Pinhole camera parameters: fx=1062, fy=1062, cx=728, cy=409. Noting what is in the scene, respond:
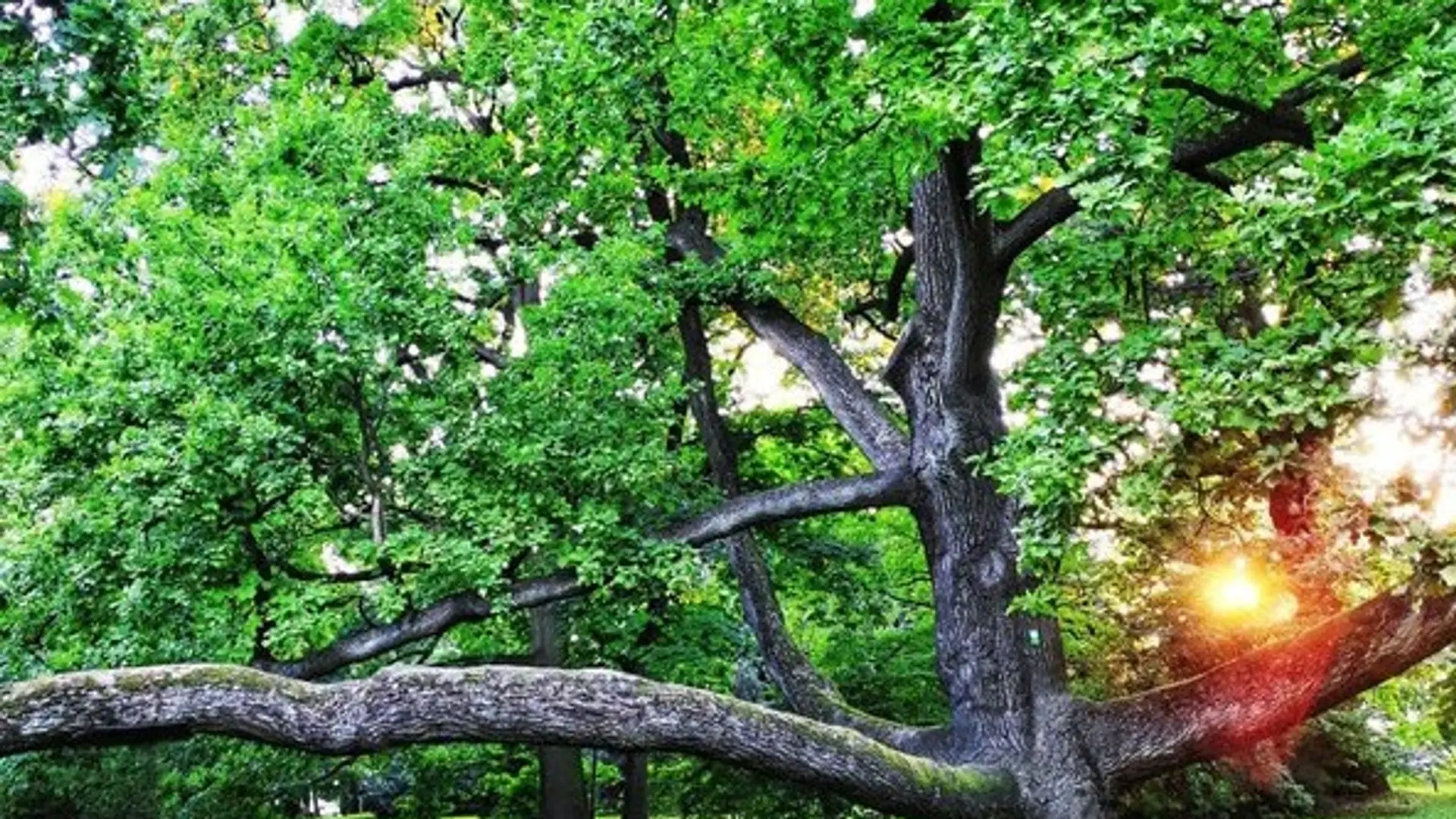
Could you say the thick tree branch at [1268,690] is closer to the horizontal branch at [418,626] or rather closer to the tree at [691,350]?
the tree at [691,350]

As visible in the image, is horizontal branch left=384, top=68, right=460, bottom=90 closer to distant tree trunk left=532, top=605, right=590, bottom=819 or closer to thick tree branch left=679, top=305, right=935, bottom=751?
thick tree branch left=679, top=305, right=935, bottom=751

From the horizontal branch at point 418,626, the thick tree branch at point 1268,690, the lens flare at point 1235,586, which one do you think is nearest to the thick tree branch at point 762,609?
the thick tree branch at point 1268,690

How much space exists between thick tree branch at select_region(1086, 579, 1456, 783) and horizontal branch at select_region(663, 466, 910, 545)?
2.26 meters

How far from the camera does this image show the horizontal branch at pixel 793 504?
28.0 feet

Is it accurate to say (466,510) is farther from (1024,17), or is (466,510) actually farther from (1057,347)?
(1024,17)

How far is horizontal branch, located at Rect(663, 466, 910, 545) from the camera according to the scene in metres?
8.52

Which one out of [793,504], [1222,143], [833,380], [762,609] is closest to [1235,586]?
[1222,143]

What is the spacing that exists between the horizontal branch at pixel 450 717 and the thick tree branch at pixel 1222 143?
353 centimetres

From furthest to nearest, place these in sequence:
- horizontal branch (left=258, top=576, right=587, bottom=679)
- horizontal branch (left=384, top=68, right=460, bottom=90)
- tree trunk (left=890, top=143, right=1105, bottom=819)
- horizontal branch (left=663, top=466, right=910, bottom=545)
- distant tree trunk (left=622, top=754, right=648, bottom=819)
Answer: distant tree trunk (left=622, top=754, right=648, bottom=819), horizontal branch (left=384, top=68, right=460, bottom=90), horizontal branch (left=663, top=466, right=910, bottom=545), horizontal branch (left=258, top=576, right=587, bottom=679), tree trunk (left=890, top=143, right=1105, bottom=819)

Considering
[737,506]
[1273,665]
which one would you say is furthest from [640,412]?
[1273,665]

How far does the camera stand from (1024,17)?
199 inches

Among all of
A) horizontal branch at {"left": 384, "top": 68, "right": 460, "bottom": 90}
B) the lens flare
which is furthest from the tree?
horizontal branch at {"left": 384, "top": 68, "right": 460, "bottom": 90}

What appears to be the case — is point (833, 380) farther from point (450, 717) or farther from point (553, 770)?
point (553, 770)

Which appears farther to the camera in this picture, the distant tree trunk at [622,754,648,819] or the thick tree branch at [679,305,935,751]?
the distant tree trunk at [622,754,648,819]
